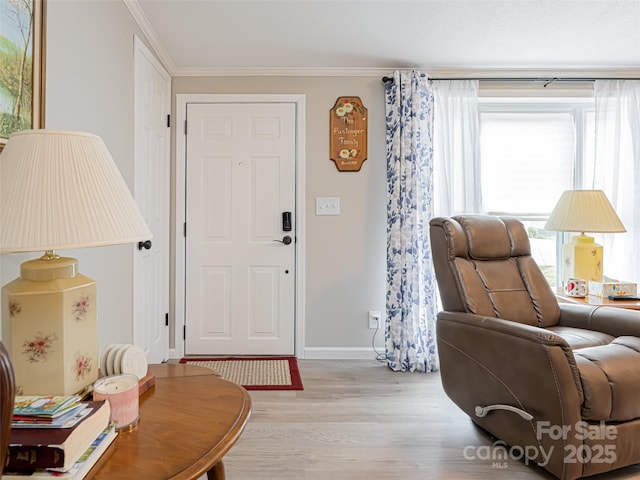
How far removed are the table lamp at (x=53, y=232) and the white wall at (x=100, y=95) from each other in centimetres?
49

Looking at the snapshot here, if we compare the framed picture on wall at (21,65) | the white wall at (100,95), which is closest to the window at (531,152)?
the white wall at (100,95)

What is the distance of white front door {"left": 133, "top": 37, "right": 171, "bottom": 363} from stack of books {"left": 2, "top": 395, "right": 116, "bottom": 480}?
1677mm

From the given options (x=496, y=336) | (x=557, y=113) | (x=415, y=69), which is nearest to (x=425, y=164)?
(x=415, y=69)

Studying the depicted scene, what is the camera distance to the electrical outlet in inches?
126

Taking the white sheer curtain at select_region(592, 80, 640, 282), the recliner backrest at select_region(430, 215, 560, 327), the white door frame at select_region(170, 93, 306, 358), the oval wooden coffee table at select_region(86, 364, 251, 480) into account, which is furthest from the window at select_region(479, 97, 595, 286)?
the oval wooden coffee table at select_region(86, 364, 251, 480)

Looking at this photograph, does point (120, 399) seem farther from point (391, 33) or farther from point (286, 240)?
point (391, 33)

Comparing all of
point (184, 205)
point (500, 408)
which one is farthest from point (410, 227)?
point (184, 205)

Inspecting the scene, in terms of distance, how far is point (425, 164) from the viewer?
3.02m

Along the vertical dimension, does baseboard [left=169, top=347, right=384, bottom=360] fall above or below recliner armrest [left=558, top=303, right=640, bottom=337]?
below

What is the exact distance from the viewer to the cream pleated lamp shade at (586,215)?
250cm

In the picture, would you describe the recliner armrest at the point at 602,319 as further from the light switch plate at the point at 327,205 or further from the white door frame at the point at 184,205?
the white door frame at the point at 184,205

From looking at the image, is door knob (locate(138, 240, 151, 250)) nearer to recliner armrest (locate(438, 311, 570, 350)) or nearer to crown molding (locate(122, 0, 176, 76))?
crown molding (locate(122, 0, 176, 76))

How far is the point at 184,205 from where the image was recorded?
3.18m

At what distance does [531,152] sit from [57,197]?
350 cm
